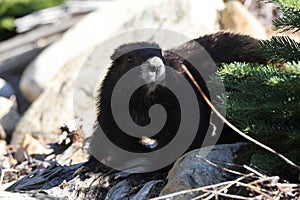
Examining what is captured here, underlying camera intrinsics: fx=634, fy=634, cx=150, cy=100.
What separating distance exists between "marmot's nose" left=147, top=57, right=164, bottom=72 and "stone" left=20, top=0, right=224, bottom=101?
3.58 metres

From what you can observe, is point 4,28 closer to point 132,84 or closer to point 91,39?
point 91,39

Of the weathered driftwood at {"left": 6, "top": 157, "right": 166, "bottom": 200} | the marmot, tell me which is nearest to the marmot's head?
the marmot

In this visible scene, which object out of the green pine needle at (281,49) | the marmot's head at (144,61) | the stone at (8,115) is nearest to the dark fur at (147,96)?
the marmot's head at (144,61)

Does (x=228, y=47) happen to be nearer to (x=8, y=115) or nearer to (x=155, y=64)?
(x=155, y=64)

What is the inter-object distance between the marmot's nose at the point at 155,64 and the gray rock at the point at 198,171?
2.37 feet

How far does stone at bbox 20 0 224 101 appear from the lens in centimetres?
812

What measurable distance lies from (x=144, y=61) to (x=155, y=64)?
0.45 feet

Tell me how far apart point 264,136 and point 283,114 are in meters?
0.18

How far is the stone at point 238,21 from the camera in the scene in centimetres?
821

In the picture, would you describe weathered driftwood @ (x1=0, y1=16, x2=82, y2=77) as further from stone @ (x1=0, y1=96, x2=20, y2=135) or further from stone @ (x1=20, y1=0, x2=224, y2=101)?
stone @ (x1=0, y1=96, x2=20, y2=135)

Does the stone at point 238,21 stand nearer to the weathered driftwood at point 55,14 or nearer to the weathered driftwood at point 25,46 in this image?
the weathered driftwood at point 55,14

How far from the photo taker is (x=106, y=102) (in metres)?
4.52

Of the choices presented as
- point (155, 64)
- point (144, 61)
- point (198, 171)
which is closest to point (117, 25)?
point (144, 61)

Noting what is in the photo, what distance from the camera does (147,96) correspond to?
4.27m
